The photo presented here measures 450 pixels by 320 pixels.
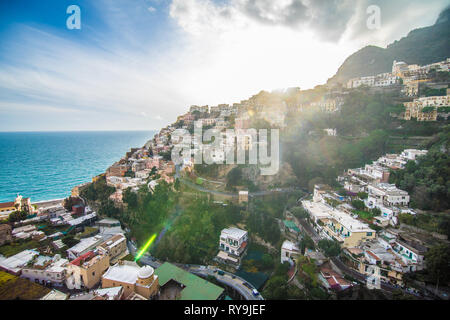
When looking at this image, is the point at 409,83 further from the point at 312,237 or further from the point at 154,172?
the point at 154,172

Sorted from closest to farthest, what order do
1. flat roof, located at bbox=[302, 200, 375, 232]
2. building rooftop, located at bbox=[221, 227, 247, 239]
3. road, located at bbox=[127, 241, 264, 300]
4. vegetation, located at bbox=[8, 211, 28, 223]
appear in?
road, located at bbox=[127, 241, 264, 300]
flat roof, located at bbox=[302, 200, 375, 232]
building rooftop, located at bbox=[221, 227, 247, 239]
vegetation, located at bbox=[8, 211, 28, 223]

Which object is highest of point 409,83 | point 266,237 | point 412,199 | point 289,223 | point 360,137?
point 409,83

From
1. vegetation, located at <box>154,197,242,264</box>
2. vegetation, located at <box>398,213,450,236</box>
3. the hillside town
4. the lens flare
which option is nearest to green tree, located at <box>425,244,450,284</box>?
the hillside town

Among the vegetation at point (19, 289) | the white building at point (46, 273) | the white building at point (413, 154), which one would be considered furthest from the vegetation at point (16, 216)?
the white building at point (413, 154)

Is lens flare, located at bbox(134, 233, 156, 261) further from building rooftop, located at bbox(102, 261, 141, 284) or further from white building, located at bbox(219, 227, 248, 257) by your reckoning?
white building, located at bbox(219, 227, 248, 257)

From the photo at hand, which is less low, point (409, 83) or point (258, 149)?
point (409, 83)

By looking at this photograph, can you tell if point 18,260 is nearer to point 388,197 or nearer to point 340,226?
point 340,226

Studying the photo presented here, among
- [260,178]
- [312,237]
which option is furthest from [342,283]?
[260,178]
